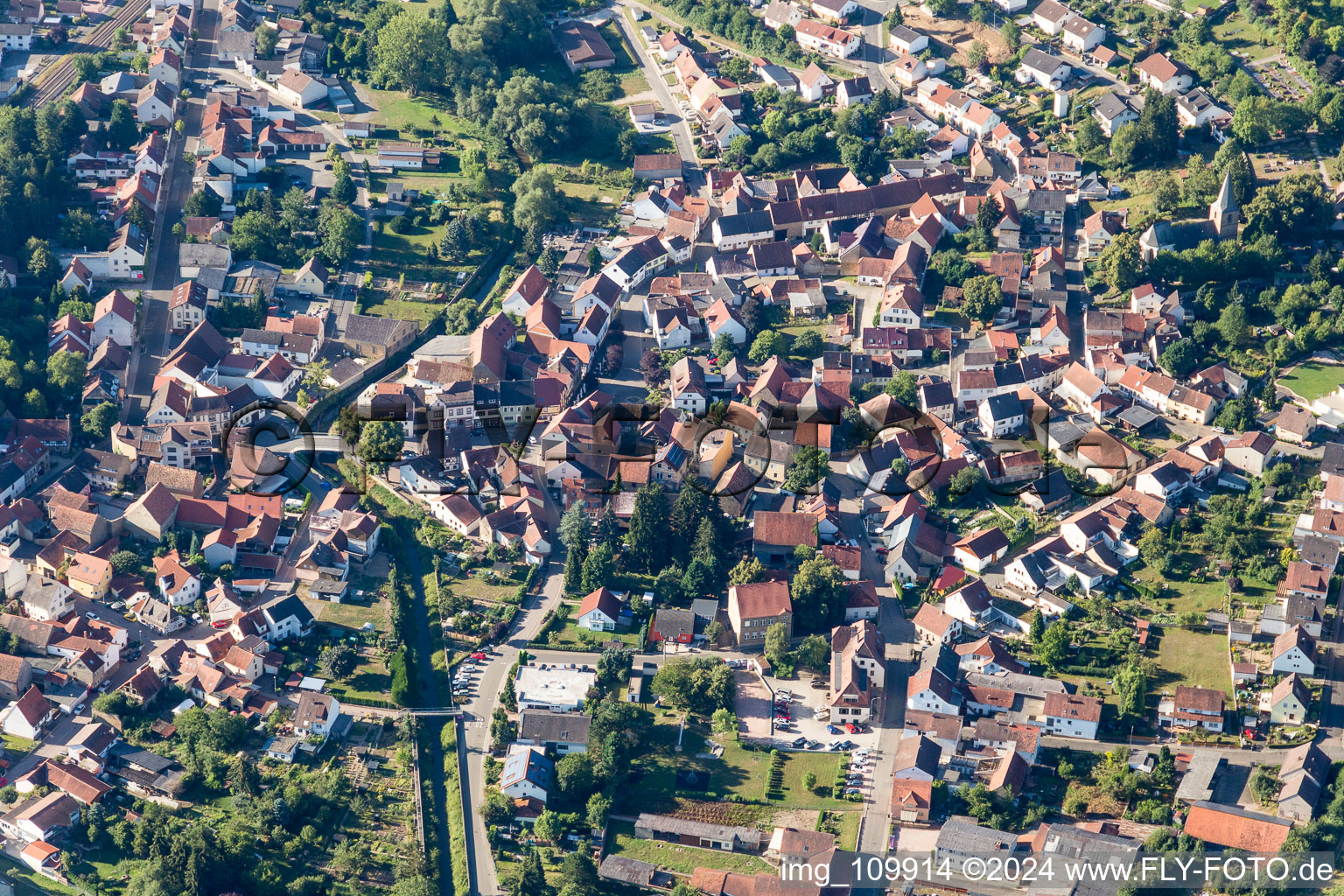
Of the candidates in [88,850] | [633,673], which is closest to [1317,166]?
[633,673]

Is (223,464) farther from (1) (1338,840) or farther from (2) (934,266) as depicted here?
(1) (1338,840)

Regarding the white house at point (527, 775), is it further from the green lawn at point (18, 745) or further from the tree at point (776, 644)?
the green lawn at point (18, 745)

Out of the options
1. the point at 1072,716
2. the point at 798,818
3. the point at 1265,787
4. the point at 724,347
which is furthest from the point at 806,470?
the point at 1265,787

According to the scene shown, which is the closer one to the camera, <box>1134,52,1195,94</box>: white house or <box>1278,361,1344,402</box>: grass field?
<box>1278,361,1344,402</box>: grass field

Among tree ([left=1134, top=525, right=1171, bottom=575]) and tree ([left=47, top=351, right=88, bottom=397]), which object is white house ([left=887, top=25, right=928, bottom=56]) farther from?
tree ([left=47, top=351, right=88, bottom=397])

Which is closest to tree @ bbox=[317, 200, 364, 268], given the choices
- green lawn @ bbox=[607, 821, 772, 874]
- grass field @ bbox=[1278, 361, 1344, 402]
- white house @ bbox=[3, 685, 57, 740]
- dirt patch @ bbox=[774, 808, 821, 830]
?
white house @ bbox=[3, 685, 57, 740]

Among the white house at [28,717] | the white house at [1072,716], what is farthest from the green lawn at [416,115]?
the white house at [1072,716]
